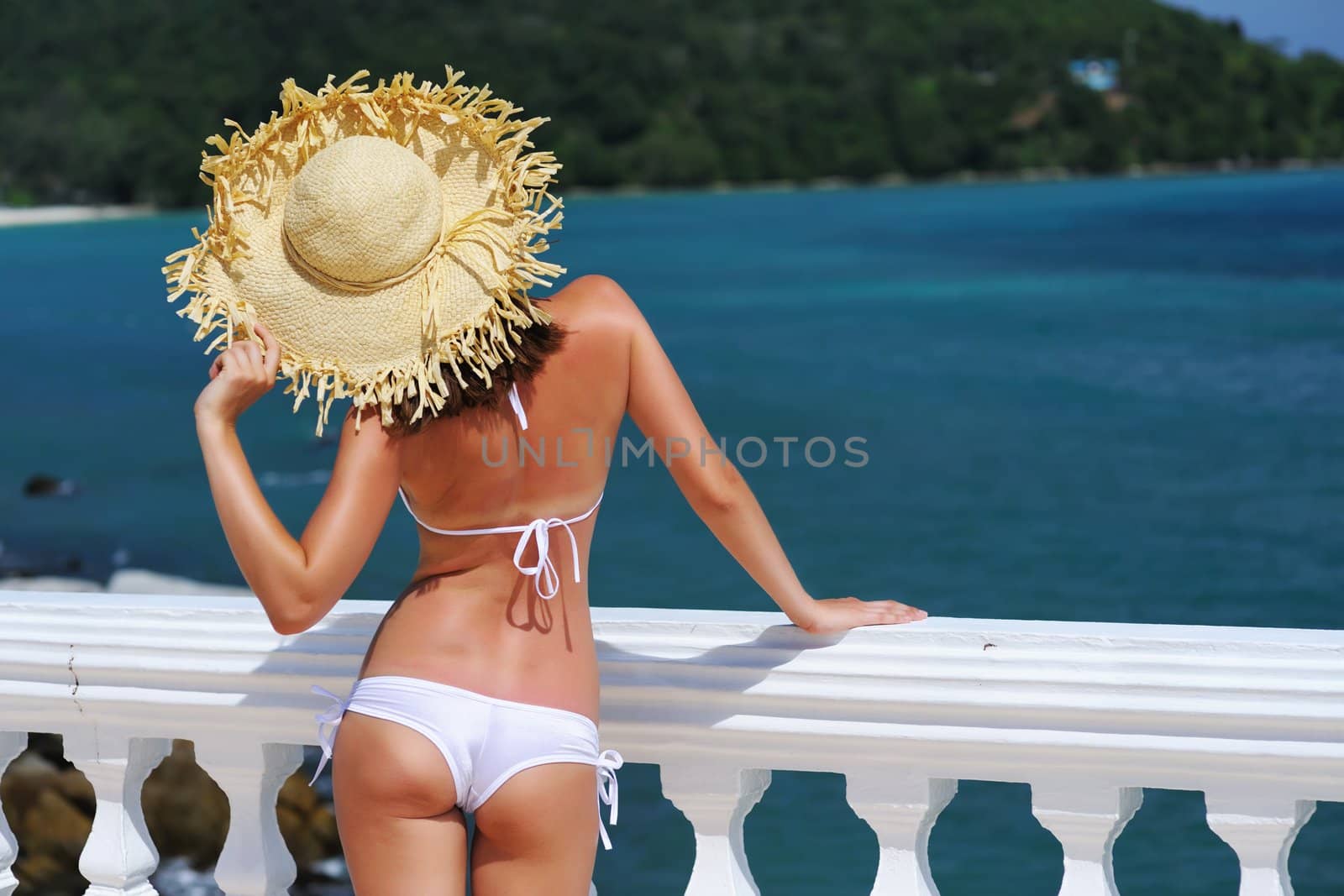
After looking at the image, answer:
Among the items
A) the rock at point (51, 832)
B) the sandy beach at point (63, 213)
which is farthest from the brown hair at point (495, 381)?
the sandy beach at point (63, 213)

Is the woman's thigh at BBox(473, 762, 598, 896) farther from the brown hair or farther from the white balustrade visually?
the brown hair

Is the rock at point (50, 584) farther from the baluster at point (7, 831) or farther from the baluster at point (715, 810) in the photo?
the baluster at point (715, 810)

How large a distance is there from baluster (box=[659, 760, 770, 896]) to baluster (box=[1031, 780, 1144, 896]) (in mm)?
355

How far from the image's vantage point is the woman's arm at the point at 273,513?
162 centimetres

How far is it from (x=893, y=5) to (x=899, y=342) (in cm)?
3313

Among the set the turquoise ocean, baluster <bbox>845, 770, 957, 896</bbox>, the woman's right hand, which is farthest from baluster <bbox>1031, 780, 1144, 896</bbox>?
the turquoise ocean

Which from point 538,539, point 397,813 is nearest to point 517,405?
point 538,539

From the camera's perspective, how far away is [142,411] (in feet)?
100

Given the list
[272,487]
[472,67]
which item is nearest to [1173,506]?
[272,487]

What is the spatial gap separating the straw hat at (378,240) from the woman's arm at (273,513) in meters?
0.04

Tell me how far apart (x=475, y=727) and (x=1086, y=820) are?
0.72m

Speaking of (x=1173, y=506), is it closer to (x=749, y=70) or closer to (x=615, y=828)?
(x=615, y=828)

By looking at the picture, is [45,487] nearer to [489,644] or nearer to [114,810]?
[114,810]

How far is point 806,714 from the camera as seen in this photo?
5.82ft
